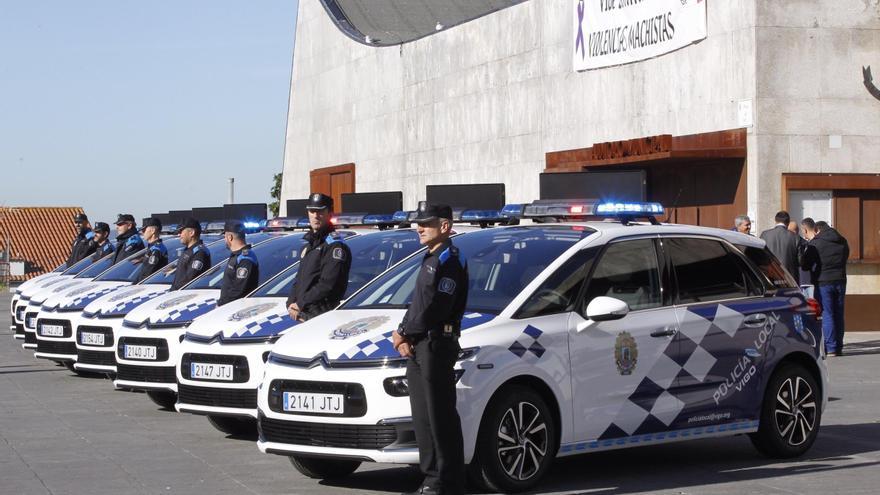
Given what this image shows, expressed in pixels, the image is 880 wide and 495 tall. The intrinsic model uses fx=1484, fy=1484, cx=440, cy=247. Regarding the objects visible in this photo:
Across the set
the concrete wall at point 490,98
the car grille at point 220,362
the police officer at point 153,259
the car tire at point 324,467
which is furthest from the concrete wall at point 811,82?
the car tire at point 324,467

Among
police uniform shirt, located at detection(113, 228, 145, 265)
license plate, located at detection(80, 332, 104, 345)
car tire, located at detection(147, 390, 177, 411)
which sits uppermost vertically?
police uniform shirt, located at detection(113, 228, 145, 265)

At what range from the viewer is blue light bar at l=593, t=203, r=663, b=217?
10.7 m

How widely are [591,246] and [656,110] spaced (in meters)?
17.2

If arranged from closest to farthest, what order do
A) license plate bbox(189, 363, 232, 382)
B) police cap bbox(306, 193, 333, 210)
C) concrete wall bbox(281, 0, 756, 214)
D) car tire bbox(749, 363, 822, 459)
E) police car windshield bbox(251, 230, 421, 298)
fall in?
car tire bbox(749, 363, 822, 459)
license plate bbox(189, 363, 232, 382)
police cap bbox(306, 193, 333, 210)
police car windshield bbox(251, 230, 421, 298)
concrete wall bbox(281, 0, 756, 214)

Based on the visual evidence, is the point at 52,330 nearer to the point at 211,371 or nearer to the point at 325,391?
the point at 211,371

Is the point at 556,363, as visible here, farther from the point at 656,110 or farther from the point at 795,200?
the point at 656,110

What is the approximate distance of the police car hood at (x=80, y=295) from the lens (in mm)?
17906

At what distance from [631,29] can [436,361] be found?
2003 cm

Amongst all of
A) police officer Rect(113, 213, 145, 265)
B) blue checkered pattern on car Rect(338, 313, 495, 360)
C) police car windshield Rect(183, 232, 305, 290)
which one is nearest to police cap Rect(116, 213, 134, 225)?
police officer Rect(113, 213, 145, 265)

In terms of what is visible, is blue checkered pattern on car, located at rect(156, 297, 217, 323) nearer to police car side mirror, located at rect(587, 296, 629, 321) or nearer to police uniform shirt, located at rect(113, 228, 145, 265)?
police car side mirror, located at rect(587, 296, 629, 321)

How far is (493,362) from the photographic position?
29.3ft

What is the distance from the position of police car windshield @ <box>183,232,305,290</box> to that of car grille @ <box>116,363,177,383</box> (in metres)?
1.19

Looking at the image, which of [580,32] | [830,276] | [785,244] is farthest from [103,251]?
[580,32]

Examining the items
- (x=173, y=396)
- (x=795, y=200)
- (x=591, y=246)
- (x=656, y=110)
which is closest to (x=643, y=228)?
(x=591, y=246)
